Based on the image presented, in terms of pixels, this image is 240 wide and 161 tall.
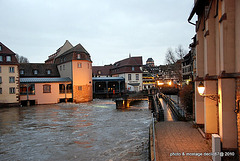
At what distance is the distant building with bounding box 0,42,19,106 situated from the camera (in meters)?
39.2

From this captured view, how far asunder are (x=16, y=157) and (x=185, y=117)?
11.3 m

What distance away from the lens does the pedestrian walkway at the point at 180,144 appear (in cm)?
838

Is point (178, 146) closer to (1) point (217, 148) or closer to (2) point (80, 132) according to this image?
(1) point (217, 148)

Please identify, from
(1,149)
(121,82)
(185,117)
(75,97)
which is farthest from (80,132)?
(121,82)

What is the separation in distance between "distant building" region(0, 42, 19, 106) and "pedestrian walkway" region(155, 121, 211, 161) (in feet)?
110

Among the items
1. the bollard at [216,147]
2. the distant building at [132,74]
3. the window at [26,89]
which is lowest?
the bollard at [216,147]

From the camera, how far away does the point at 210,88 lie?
1030 cm

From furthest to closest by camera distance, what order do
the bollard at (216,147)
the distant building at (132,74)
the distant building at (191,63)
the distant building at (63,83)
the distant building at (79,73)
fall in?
1. the distant building at (132,74)
2. the distant building at (79,73)
3. the distant building at (63,83)
4. the distant building at (191,63)
5. the bollard at (216,147)

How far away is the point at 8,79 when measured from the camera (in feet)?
130

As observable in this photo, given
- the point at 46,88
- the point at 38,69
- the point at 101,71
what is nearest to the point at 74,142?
the point at 46,88

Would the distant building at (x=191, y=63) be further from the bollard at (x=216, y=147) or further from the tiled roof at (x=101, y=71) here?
the tiled roof at (x=101, y=71)

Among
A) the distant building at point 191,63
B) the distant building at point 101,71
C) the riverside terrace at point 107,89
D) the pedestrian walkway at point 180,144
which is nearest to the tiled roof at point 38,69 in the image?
the riverside terrace at point 107,89

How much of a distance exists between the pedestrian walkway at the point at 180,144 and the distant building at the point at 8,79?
33.6m

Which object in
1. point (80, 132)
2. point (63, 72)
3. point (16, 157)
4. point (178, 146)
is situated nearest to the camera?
point (178, 146)
